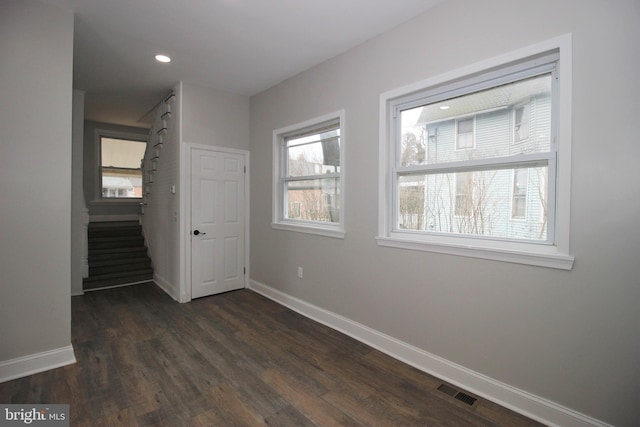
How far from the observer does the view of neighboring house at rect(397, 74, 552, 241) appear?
78.6 inches

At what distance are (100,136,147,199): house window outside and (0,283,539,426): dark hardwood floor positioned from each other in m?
4.13

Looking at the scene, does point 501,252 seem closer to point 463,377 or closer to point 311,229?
point 463,377

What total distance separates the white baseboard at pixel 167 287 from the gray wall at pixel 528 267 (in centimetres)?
228

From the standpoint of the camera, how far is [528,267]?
1923 mm

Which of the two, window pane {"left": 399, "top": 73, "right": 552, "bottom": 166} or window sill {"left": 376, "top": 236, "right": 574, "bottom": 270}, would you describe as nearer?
window sill {"left": 376, "top": 236, "right": 574, "bottom": 270}

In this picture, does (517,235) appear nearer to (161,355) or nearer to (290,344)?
(290,344)

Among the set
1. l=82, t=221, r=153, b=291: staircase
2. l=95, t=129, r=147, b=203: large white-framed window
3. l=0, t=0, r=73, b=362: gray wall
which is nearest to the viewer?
l=0, t=0, r=73, b=362: gray wall

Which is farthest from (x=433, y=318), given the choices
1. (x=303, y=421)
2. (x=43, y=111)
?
(x=43, y=111)

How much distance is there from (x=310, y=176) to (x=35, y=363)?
2.97 meters

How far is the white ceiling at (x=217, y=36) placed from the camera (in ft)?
7.84

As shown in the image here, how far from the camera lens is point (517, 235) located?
2074 mm

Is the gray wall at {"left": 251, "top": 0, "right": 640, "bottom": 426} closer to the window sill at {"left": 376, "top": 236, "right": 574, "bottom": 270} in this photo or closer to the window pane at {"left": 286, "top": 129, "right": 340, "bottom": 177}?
the window sill at {"left": 376, "top": 236, "right": 574, "bottom": 270}

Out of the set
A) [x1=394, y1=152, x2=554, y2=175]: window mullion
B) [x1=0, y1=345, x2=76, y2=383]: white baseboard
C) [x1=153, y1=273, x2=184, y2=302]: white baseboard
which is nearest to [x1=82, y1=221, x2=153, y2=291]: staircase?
[x1=153, y1=273, x2=184, y2=302]: white baseboard

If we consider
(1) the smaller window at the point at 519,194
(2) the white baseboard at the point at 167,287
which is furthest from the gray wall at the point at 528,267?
(2) the white baseboard at the point at 167,287
